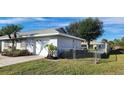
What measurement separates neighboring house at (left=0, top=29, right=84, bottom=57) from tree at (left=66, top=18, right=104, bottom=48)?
0.37m

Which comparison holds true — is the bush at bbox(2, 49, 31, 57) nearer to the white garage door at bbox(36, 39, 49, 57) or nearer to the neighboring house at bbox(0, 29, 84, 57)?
the neighboring house at bbox(0, 29, 84, 57)

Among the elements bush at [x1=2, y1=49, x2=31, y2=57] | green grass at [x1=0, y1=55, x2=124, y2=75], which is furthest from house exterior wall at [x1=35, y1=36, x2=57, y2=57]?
bush at [x1=2, y1=49, x2=31, y2=57]

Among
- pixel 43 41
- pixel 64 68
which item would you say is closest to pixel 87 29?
pixel 64 68

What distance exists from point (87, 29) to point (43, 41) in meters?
1.96

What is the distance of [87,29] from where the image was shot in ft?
26.5

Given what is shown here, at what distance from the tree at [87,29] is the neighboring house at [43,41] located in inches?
14.4

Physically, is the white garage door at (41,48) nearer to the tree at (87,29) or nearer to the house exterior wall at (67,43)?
the house exterior wall at (67,43)

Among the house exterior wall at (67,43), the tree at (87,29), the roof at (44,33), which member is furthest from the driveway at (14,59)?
the tree at (87,29)

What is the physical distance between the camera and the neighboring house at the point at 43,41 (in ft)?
28.1

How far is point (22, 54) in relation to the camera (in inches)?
345

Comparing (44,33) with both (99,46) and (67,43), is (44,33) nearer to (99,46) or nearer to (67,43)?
(67,43)
